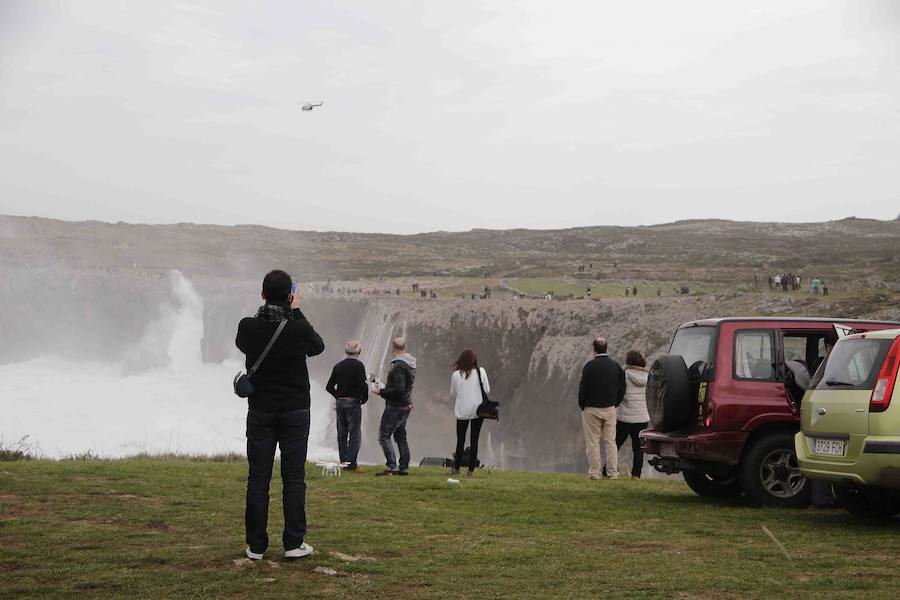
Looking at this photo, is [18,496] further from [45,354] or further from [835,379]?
[45,354]

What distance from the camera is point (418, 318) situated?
224 feet

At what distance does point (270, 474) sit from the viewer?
26.2 feet

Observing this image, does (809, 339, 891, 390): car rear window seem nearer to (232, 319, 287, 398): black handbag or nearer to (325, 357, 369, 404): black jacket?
(232, 319, 287, 398): black handbag

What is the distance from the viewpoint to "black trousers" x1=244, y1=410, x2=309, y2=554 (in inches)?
311

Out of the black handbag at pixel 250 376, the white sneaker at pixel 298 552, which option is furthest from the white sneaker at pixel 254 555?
the black handbag at pixel 250 376

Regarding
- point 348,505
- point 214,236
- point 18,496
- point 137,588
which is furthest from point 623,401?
point 214,236

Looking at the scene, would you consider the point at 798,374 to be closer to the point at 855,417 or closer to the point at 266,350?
the point at 855,417

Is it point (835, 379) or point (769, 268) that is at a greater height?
point (769, 268)

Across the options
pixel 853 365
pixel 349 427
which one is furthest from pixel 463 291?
pixel 853 365

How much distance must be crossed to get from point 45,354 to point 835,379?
10304 centimetres

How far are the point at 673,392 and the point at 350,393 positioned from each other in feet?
17.6

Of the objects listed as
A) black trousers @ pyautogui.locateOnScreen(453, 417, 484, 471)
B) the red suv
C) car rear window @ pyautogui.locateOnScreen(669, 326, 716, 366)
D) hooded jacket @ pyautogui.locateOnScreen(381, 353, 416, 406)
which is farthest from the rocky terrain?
the red suv

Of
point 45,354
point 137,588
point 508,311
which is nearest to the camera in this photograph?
point 137,588

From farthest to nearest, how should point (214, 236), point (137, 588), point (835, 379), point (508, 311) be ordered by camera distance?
point (214, 236) → point (508, 311) → point (835, 379) → point (137, 588)
